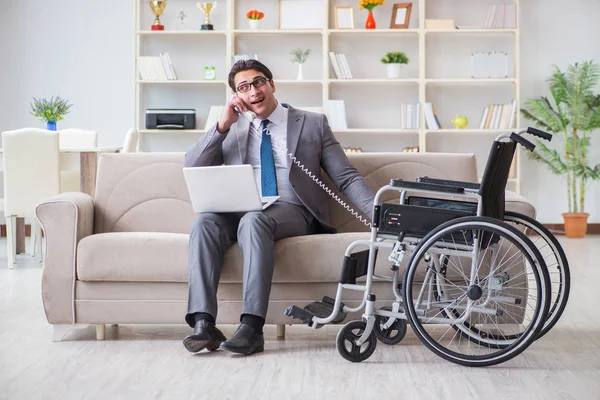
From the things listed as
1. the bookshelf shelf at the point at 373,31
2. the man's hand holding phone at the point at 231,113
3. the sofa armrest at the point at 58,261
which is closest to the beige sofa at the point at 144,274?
the sofa armrest at the point at 58,261

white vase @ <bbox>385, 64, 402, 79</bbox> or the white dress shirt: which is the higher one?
white vase @ <bbox>385, 64, 402, 79</bbox>

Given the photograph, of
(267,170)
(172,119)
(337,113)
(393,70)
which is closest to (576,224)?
(393,70)

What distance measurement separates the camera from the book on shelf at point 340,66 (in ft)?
24.0

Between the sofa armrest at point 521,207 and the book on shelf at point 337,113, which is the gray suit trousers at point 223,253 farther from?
the book on shelf at point 337,113

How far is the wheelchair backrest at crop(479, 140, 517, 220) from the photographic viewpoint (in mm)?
2811

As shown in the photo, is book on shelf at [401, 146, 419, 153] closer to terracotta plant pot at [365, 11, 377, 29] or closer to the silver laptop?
terracotta plant pot at [365, 11, 377, 29]

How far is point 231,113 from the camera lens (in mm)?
3346

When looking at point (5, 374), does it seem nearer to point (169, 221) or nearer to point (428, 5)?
point (169, 221)

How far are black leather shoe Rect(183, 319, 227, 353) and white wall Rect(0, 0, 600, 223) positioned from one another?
489 centimetres

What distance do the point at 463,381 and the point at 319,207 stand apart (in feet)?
3.40

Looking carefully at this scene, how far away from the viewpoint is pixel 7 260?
18.8 feet

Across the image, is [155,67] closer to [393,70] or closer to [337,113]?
[337,113]

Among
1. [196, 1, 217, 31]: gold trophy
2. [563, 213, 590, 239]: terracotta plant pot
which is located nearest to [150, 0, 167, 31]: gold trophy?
[196, 1, 217, 31]: gold trophy

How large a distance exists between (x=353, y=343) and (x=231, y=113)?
100 centimetres
